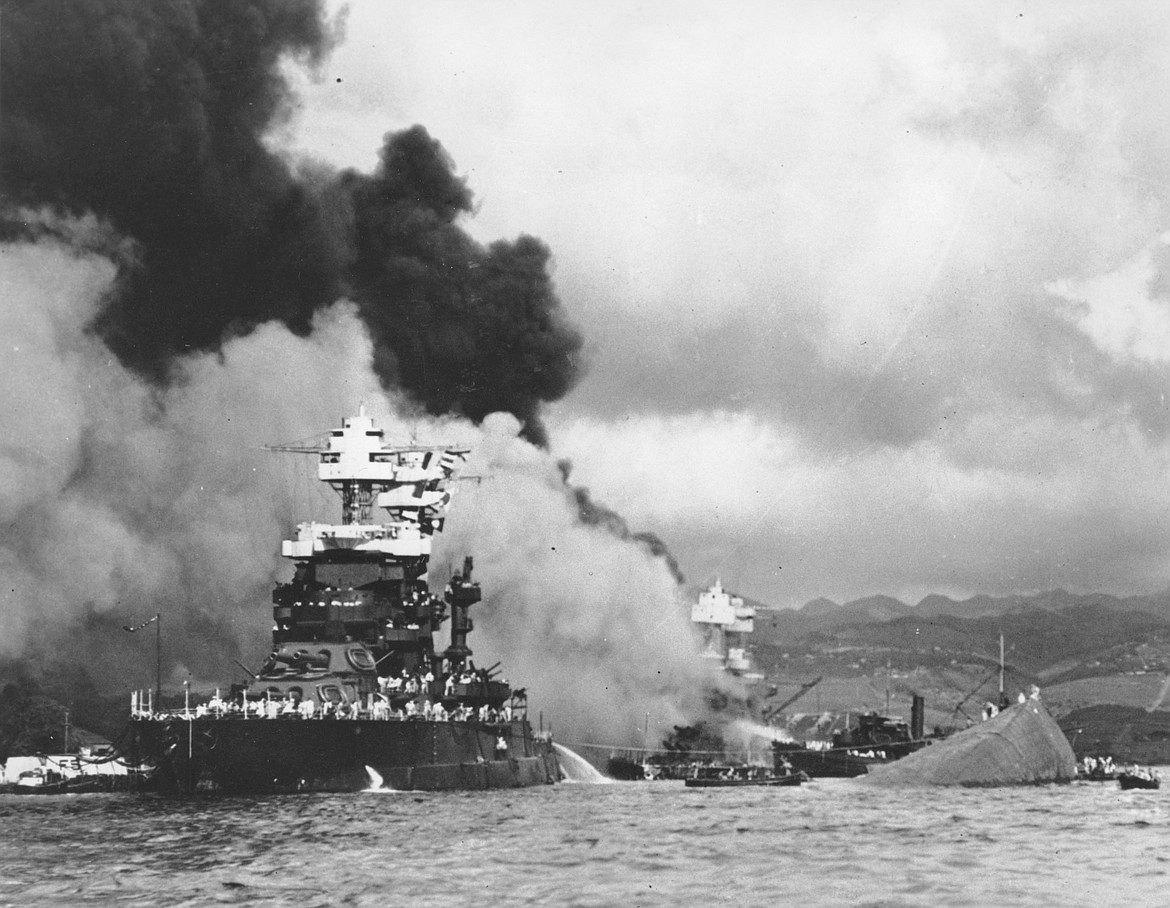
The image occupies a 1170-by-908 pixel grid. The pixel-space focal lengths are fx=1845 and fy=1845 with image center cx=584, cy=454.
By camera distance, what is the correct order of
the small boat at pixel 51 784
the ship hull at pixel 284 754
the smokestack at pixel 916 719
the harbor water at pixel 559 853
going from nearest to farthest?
the harbor water at pixel 559 853
the ship hull at pixel 284 754
the small boat at pixel 51 784
the smokestack at pixel 916 719

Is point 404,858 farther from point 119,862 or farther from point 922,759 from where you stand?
point 922,759

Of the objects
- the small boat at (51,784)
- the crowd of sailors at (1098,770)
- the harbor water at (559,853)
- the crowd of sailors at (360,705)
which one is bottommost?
the harbor water at (559,853)

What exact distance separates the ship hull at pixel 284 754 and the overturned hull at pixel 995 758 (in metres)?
37.7

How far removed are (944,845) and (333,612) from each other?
128 feet

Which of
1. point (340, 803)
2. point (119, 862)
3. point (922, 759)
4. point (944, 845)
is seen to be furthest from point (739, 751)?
point (119, 862)

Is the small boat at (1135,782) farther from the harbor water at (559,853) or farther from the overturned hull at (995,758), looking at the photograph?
the harbor water at (559,853)

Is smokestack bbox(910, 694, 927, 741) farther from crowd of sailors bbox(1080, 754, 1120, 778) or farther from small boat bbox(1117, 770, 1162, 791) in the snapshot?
small boat bbox(1117, 770, 1162, 791)

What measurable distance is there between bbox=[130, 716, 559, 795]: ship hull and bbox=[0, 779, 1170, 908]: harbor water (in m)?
1.89

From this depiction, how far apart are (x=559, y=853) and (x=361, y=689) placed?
3192cm

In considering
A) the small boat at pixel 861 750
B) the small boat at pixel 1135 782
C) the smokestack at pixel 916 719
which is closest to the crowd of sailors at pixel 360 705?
the small boat at pixel 1135 782

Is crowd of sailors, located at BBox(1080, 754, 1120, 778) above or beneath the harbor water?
above

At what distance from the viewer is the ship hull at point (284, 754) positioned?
79750 mm

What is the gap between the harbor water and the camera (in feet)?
155

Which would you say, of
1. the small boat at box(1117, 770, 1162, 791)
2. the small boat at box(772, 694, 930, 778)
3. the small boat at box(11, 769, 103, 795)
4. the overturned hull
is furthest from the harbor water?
the small boat at box(772, 694, 930, 778)
